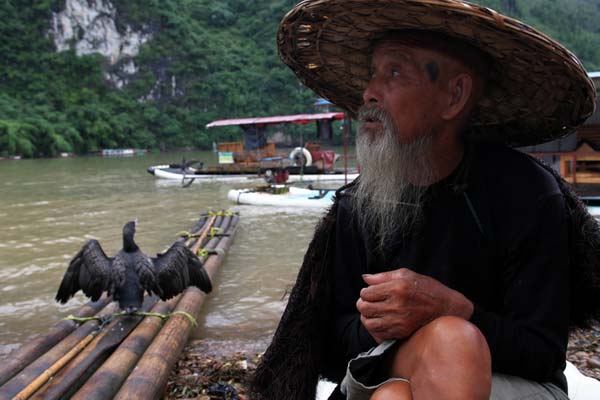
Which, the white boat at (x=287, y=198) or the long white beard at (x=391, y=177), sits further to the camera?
the white boat at (x=287, y=198)

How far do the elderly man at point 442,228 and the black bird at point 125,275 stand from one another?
96.8 inches

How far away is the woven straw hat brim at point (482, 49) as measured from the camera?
1.40 meters

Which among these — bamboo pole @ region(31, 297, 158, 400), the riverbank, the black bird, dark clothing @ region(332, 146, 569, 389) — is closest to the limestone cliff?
the black bird

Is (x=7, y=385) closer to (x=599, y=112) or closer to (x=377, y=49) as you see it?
(x=377, y=49)

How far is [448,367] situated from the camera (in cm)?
108

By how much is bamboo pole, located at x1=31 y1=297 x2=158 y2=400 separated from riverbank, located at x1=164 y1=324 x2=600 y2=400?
1.49 ft

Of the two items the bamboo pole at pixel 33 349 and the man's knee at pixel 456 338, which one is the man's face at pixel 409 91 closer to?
the man's knee at pixel 456 338

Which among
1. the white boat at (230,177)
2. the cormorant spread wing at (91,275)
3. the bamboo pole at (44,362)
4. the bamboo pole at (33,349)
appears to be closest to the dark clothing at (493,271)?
the bamboo pole at (44,362)

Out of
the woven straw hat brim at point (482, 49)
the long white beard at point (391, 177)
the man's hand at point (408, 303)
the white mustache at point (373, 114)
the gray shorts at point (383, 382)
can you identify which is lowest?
the gray shorts at point (383, 382)

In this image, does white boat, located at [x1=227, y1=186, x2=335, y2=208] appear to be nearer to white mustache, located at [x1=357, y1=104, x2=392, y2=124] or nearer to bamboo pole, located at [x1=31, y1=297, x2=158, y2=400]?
bamboo pole, located at [x1=31, y1=297, x2=158, y2=400]

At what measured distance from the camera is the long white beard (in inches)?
60.8

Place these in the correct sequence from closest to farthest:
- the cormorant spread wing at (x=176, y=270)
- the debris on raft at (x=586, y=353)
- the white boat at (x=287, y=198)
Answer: the debris on raft at (x=586, y=353)
the cormorant spread wing at (x=176, y=270)
the white boat at (x=287, y=198)

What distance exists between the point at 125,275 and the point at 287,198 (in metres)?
7.50

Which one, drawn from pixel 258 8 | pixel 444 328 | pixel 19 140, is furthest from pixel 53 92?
pixel 444 328
